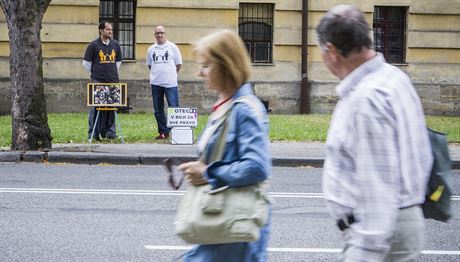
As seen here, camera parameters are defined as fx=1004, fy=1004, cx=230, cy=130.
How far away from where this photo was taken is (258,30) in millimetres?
27688

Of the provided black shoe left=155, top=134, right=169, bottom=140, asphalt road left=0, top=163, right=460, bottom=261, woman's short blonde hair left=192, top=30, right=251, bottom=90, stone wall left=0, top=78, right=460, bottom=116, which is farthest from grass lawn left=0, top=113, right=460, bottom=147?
woman's short blonde hair left=192, top=30, right=251, bottom=90

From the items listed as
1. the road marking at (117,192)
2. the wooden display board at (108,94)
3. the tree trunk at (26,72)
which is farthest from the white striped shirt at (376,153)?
the wooden display board at (108,94)

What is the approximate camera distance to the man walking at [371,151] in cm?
367

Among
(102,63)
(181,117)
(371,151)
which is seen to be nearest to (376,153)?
(371,151)

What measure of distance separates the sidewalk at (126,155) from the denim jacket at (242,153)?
11.1 metres

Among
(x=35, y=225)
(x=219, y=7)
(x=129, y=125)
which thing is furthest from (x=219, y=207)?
(x=219, y=7)

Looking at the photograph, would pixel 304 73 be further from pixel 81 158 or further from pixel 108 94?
pixel 81 158

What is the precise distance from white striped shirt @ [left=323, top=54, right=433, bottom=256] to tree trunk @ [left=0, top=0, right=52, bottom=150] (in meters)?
12.5

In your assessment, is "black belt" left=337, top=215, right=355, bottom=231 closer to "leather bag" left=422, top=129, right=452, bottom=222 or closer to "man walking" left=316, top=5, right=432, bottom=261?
"man walking" left=316, top=5, right=432, bottom=261

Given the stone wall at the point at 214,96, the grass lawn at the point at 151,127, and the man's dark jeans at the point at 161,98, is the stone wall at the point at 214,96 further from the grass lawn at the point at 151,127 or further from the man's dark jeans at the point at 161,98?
the man's dark jeans at the point at 161,98

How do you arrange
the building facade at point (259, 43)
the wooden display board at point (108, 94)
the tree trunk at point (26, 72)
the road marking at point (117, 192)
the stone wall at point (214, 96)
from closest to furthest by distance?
the road marking at point (117, 192) < the tree trunk at point (26, 72) < the wooden display board at point (108, 94) < the stone wall at point (214, 96) < the building facade at point (259, 43)

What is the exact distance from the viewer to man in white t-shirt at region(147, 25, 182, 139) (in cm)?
1844

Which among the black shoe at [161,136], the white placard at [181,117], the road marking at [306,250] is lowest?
the road marking at [306,250]

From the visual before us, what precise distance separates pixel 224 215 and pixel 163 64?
46.5ft
